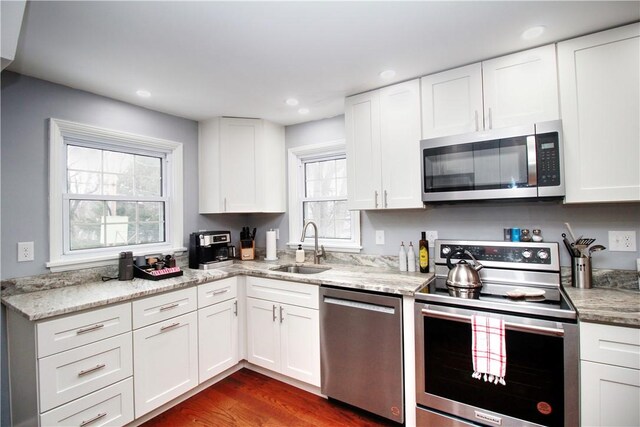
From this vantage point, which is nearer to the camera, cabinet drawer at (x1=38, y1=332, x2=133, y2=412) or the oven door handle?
the oven door handle

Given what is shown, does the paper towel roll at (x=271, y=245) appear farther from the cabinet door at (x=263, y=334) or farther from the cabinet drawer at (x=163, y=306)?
the cabinet drawer at (x=163, y=306)

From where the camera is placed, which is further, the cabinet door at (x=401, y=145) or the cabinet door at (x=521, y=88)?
Result: the cabinet door at (x=401, y=145)

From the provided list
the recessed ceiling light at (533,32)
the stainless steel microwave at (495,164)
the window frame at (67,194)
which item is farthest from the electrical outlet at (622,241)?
the window frame at (67,194)

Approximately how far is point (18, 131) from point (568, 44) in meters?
3.41

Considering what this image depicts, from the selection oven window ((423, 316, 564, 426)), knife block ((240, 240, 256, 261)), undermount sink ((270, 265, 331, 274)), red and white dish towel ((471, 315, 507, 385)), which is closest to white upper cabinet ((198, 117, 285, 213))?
knife block ((240, 240, 256, 261))

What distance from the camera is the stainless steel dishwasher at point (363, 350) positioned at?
184cm

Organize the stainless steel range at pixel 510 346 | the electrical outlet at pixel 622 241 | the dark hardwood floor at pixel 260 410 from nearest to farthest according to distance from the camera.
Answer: the stainless steel range at pixel 510 346 → the electrical outlet at pixel 622 241 → the dark hardwood floor at pixel 260 410

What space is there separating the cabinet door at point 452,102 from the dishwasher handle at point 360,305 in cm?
121

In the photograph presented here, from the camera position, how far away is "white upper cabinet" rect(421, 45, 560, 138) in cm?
174

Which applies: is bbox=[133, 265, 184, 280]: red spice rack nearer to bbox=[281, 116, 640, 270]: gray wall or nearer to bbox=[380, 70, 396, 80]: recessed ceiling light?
bbox=[281, 116, 640, 270]: gray wall

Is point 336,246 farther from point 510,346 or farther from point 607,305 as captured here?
point 607,305

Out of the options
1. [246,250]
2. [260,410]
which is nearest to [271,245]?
[246,250]

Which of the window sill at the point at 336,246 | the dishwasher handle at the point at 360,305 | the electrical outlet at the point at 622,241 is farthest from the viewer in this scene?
the window sill at the point at 336,246

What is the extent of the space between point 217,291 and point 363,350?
48.7 inches
